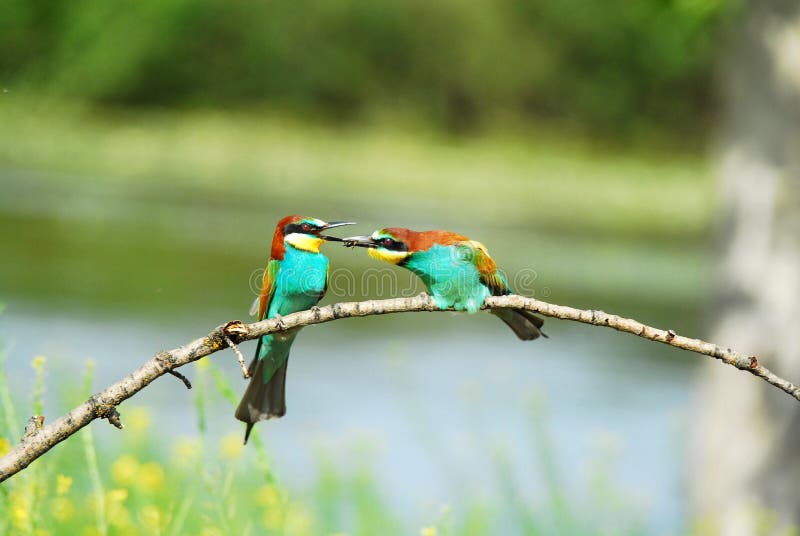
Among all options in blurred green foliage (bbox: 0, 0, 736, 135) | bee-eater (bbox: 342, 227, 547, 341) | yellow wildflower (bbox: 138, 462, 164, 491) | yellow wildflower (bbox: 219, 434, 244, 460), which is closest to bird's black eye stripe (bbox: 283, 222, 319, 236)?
bee-eater (bbox: 342, 227, 547, 341)

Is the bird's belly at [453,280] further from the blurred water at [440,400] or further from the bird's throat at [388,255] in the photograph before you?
the blurred water at [440,400]

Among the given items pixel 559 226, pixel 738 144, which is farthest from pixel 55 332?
pixel 559 226

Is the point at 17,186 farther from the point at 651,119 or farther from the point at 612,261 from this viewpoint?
the point at 651,119

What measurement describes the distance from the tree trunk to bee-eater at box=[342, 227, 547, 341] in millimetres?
3153

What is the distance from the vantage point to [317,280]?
1.38 meters

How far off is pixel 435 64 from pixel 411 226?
832 cm

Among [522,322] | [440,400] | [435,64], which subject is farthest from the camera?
[435,64]

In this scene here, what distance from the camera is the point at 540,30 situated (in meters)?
18.8

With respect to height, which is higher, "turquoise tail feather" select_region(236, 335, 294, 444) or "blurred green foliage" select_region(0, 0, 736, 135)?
"blurred green foliage" select_region(0, 0, 736, 135)

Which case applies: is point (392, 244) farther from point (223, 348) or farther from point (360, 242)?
point (223, 348)

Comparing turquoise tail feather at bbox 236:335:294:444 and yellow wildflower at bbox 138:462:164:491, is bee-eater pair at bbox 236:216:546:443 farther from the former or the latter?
yellow wildflower at bbox 138:462:164:491

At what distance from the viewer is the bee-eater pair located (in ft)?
4.08

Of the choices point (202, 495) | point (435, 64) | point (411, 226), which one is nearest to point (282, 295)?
point (202, 495)

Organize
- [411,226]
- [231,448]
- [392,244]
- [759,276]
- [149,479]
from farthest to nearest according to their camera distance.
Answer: [411,226]
[759,276]
[149,479]
[231,448]
[392,244]
